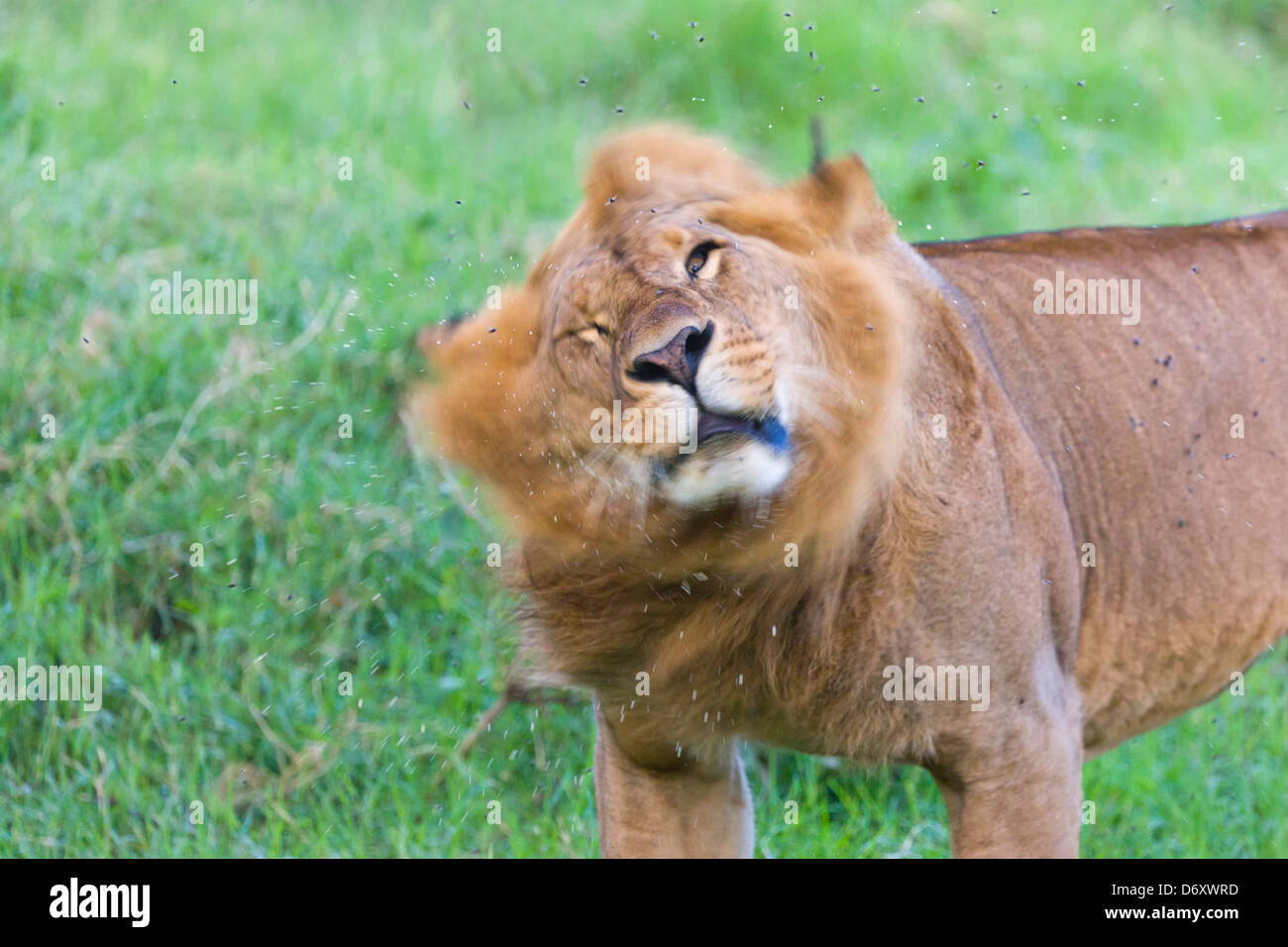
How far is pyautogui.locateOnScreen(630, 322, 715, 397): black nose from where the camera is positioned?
71.9 inches

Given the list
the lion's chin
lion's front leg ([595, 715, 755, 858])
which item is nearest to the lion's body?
lion's front leg ([595, 715, 755, 858])

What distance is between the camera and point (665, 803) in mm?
2729

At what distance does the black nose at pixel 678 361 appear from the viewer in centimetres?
183
